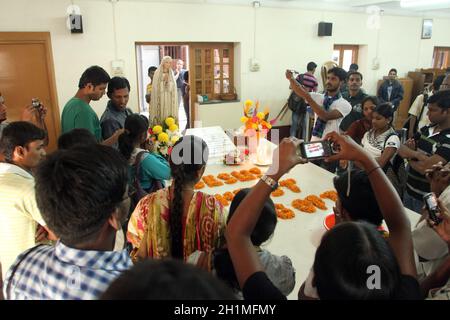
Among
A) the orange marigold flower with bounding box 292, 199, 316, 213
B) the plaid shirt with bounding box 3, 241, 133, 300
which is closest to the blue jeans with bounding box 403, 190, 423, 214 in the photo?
the orange marigold flower with bounding box 292, 199, 316, 213

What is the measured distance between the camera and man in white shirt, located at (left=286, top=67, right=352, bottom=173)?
3.07 meters

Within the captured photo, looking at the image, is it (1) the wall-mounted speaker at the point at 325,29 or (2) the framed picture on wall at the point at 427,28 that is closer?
(1) the wall-mounted speaker at the point at 325,29

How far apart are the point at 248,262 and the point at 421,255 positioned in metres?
0.86

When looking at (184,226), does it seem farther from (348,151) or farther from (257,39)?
(257,39)

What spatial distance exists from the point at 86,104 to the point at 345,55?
627 centimetres

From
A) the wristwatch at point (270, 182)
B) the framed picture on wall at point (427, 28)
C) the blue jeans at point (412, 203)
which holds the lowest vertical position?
the blue jeans at point (412, 203)

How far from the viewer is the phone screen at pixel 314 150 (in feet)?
3.38

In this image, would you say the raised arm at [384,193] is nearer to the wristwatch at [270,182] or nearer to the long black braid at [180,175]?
the wristwatch at [270,182]

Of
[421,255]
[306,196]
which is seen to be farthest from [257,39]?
[421,255]

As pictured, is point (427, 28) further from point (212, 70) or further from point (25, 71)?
point (25, 71)

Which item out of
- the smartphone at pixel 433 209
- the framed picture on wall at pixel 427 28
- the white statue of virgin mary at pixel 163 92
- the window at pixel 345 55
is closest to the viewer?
the smartphone at pixel 433 209

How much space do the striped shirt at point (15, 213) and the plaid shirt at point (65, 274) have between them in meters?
0.56

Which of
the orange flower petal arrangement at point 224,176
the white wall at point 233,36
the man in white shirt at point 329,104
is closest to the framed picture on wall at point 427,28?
the white wall at point 233,36

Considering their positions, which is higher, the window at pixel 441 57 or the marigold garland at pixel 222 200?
the window at pixel 441 57
